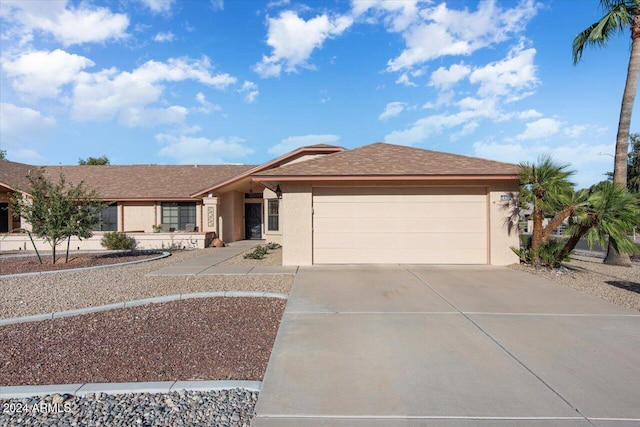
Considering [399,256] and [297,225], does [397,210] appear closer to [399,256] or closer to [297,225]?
[399,256]

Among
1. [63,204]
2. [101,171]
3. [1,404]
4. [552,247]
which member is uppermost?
[101,171]

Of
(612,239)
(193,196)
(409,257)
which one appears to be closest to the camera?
(612,239)

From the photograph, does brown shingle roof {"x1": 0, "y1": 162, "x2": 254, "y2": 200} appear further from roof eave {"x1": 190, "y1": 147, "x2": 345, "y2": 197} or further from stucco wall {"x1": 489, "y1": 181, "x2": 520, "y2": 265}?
stucco wall {"x1": 489, "y1": 181, "x2": 520, "y2": 265}

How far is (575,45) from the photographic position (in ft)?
44.2

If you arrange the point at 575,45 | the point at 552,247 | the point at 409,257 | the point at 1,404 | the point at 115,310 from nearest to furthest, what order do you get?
1. the point at 1,404
2. the point at 115,310
3. the point at 552,247
4. the point at 409,257
5. the point at 575,45

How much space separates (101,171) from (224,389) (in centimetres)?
2449

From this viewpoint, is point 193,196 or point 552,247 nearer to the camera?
point 552,247

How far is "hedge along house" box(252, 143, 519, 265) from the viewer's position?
36.7 ft

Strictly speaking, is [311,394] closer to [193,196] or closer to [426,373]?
[426,373]

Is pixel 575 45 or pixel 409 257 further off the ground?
pixel 575 45

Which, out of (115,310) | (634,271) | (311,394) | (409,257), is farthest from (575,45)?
(115,310)

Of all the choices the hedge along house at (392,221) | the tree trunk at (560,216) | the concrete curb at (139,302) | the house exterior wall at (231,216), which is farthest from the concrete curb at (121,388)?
the house exterior wall at (231,216)

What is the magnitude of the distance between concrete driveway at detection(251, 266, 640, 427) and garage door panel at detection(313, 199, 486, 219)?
401 cm

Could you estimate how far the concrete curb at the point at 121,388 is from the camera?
3629 mm
